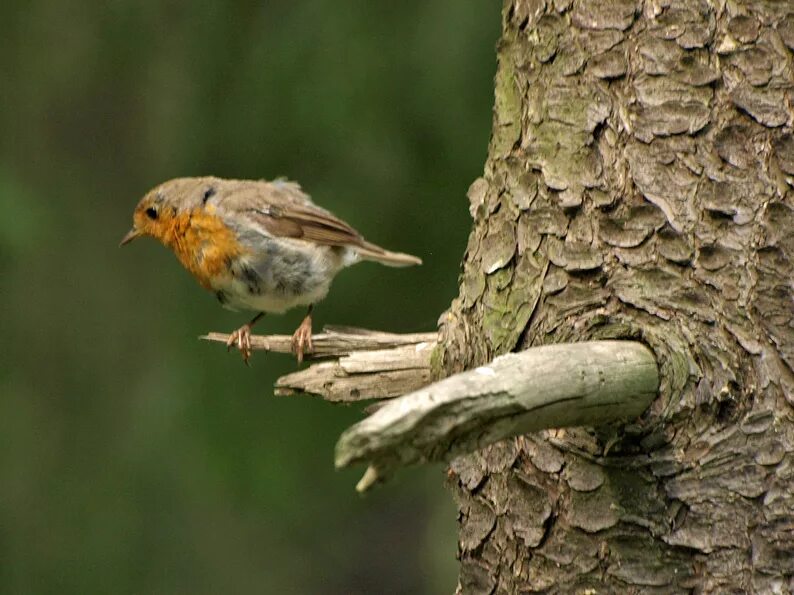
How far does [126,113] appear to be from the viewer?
657 cm

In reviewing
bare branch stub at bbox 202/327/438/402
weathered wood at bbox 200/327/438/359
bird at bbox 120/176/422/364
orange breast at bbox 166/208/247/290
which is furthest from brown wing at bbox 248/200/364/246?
bare branch stub at bbox 202/327/438/402

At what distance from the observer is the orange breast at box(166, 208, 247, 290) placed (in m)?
4.34

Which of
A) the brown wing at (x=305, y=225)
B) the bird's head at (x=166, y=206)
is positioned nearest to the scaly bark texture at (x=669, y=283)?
the brown wing at (x=305, y=225)

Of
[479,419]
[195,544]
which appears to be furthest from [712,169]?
[195,544]

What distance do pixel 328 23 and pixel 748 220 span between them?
266 cm

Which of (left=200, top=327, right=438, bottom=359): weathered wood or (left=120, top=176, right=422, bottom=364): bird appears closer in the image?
(left=200, top=327, right=438, bottom=359): weathered wood

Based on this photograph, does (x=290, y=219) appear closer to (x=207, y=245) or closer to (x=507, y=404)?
(x=207, y=245)

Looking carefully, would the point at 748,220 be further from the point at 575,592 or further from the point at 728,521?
the point at 575,592

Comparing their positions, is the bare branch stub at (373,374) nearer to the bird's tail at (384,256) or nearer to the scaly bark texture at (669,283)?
the scaly bark texture at (669,283)

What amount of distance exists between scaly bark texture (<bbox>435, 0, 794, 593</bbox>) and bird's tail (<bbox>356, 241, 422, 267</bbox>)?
1837 mm

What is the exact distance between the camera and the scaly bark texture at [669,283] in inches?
87.8

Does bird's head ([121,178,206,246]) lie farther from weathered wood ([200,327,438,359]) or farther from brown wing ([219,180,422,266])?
weathered wood ([200,327,438,359])

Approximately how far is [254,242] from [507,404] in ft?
8.88

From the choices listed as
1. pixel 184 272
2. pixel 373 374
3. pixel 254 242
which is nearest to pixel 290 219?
pixel 254 242
